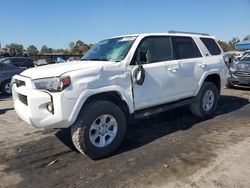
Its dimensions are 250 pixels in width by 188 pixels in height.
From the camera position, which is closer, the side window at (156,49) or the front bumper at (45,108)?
the front bumper at (45,108)

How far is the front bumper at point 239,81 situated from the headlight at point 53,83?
8745mm

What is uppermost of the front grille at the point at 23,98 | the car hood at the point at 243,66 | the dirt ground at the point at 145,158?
the front grille at the point at 23,98

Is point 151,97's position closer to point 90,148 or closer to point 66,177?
point 90,148

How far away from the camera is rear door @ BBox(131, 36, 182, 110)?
5098mm

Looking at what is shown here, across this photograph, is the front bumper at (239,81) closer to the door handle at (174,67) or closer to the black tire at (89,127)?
the door handle at (174,67)

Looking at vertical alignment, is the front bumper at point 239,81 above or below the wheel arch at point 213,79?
below

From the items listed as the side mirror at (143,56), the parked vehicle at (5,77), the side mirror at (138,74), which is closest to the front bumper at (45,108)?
the side mirror at (138,74)

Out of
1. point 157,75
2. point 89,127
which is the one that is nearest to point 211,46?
point 157,75

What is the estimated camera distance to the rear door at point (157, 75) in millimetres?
5098

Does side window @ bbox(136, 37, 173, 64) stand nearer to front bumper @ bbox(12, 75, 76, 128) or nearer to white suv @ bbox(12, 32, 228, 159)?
white suv @ bbox(12, 32, 228, 159)

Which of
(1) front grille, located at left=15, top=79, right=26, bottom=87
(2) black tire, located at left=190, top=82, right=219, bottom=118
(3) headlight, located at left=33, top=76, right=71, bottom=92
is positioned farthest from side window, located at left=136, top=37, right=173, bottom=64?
(1) front grille, located at left=15, top=79, right=26, bottom=87

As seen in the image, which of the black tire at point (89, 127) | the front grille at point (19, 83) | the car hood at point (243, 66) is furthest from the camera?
the car hood at point (243, 66)

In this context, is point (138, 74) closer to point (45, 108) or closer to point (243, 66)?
point (45, 108)

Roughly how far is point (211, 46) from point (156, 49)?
202 cm
